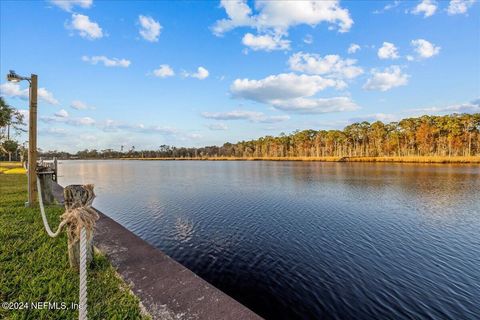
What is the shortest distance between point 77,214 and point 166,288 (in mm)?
1937

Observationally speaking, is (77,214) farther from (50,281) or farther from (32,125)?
(32,125)

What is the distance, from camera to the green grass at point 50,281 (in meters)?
3.41

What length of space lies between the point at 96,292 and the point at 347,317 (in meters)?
5.27

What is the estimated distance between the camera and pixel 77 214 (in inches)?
154

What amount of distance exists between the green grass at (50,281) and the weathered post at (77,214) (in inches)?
17.3

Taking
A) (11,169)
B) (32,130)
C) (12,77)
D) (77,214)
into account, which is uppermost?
(12,77)

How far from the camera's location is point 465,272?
7.59 metres

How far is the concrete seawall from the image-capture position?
3619mm

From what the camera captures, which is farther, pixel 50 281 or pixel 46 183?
pixel 46 183

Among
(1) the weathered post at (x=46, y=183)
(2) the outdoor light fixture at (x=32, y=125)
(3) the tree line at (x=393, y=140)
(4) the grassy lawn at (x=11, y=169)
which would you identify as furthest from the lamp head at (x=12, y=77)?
(3) the tree line at (x=393, y=140)

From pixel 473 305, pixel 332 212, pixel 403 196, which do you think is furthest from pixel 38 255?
pixel 403 196

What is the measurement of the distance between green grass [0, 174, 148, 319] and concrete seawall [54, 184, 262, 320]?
0.21m

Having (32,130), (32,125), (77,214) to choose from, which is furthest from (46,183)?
(77,214)

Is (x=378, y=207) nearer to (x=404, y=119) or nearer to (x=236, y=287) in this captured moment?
(x=236, y=287)
